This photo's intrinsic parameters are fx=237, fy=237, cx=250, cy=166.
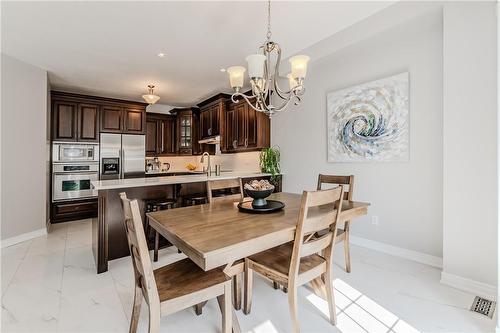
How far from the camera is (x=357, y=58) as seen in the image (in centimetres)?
322

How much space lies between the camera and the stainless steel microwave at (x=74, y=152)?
14.8 feet

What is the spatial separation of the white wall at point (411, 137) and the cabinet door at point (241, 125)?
1.47 meters

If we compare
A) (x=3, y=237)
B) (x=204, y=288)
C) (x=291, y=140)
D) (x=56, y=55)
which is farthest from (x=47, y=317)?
(x=291, y=140)

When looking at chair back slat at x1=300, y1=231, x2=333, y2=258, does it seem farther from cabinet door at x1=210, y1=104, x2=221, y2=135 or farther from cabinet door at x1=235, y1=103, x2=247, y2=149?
cabinet door at x1=210, y1=104, x2=221, y2=135

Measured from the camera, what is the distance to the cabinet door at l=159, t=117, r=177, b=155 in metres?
6.10

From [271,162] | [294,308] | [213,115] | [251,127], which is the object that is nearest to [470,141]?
[294,308]

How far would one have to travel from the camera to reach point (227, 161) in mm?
5699

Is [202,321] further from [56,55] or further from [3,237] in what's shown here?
[56,55]

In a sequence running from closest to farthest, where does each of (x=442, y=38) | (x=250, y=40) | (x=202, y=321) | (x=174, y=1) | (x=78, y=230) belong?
(x=202, y=321), (x=174, y=1), (x=442, y=38), (x=250, y=40), (x=78, y=230)

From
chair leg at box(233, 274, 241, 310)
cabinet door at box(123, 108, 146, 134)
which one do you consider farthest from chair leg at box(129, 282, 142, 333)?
cabinet door at box(123, 108, 146, 134)

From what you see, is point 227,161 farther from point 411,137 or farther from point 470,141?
point 470,141

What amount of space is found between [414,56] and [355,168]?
4.82 feet

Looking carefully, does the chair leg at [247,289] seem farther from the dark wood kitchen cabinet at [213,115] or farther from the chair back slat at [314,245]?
the dark wood kitchen cabinet at [213,115]

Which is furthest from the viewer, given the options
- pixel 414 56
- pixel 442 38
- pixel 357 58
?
pixel 357 58
